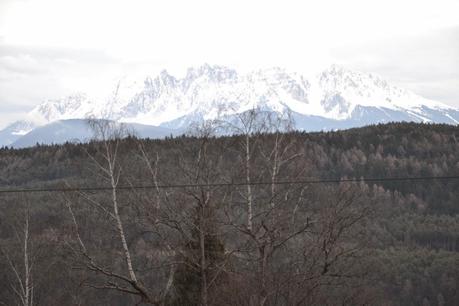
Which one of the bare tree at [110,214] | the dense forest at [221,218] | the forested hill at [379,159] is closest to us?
the dense forest at [221,218]

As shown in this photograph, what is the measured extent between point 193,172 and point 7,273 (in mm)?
39775

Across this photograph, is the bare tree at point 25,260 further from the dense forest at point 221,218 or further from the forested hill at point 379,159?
the forested hill at point 379,159

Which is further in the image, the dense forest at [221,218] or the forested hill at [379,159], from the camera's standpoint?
the forested hill at [379,159]

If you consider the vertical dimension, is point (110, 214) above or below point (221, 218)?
above

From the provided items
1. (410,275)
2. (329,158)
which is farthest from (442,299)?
(329,158)

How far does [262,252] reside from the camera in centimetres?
1784

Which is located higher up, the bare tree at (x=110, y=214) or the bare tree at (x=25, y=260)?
the bare tree at (x=110, y=214)

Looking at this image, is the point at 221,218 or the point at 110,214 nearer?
the point at 110,214

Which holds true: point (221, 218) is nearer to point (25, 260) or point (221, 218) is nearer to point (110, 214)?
point (110, 214)

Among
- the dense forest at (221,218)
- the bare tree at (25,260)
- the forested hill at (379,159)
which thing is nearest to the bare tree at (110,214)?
the dense forest at (221,218)

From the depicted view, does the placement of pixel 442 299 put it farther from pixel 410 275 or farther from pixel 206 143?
pixel 206 143

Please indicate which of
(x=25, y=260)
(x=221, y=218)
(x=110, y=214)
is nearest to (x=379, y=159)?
(x=25, y=260)

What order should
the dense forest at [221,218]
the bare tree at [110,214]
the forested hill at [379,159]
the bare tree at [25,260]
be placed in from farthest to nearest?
1. the forested hill at [379,159]
2. the bare tree at [25,260]
3. the bare tree at [110,214]
4. the dense forest at [221,218]

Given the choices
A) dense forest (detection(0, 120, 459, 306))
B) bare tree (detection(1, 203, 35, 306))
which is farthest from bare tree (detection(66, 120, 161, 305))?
bare tree (detection(1, 203, 35, 306))
